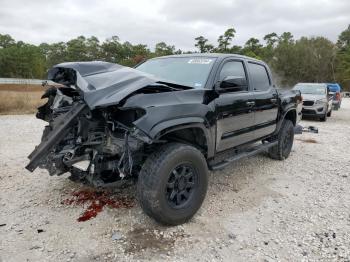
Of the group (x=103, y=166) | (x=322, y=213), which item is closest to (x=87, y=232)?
(x=103, y=166)

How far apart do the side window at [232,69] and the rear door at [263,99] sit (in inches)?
10.8

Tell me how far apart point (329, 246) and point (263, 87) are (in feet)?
9.35

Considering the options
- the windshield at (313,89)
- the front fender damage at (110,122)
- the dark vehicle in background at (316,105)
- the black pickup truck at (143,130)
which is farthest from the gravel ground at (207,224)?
the windshield at (313,89)

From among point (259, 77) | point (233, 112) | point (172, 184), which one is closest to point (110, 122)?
point (172, 184)

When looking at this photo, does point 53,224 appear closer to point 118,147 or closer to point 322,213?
point 118,147

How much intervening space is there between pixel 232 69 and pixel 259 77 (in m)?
0.96

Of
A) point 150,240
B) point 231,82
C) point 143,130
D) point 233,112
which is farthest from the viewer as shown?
point 233,112

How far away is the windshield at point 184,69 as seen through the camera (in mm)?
4191

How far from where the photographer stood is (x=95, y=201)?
407cm

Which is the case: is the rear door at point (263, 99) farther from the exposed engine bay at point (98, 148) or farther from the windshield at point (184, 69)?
the exposed engine bay at point (98, 148)

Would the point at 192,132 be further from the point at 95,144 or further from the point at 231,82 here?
the point at 95,144

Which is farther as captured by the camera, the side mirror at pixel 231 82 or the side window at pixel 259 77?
the side window at pixel 259 77

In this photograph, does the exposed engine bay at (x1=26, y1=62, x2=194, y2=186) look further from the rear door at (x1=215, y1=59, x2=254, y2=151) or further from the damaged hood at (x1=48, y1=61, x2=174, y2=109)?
the rear door at (x1=215, y1=59, x2=254, y2=151)

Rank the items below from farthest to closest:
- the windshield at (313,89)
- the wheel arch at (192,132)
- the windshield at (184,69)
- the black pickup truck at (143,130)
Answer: the windshield at (313,89) < the windshield at (184,69) < the wheel arch at (192,132) < the black pickup truck at (143,130)
